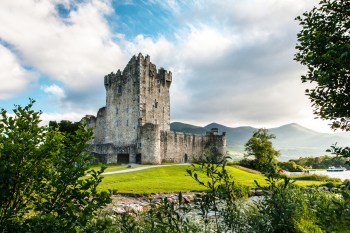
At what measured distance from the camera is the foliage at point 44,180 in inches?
108

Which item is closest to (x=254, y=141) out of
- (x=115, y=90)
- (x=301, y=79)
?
(x=115, y=90)

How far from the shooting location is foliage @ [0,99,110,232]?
275 centimetres

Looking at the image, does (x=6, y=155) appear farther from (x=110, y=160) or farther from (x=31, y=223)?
(x=110, y=160)

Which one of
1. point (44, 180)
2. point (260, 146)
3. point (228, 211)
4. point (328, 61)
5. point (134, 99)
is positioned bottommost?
point (228, 211)

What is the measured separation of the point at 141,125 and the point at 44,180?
33.0 m

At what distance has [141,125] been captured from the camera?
36344 mm

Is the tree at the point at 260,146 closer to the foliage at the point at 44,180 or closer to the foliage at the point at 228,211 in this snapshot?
the foliage at the point at 228,211

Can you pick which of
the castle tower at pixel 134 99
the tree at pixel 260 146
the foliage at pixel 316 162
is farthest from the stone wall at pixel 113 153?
the foliage at pixel 316 162

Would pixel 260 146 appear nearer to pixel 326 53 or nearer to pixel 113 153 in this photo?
pixel 113 153

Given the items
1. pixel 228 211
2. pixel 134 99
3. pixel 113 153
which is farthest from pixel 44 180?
pixel 134 99

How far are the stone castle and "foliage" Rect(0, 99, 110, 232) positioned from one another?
2965 cm

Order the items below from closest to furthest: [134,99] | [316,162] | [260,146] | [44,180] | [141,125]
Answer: [44,180]
[141,125]
[260,146]
[134,99]
[316,162]

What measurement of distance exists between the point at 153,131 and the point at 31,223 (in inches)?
1213

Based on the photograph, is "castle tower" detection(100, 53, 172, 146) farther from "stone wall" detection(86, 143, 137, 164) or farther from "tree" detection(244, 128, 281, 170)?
"tree" detection(244, 128, 281, 170)
